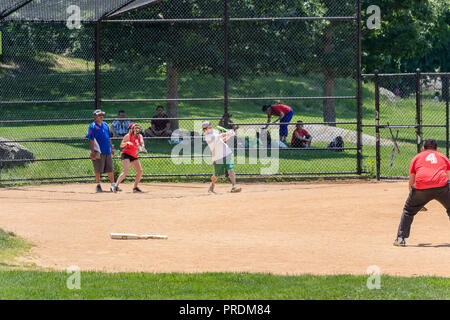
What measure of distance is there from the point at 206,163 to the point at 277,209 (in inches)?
235

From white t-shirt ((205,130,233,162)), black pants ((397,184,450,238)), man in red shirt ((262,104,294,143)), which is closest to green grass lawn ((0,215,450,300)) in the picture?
black pants ((397,184,450,238))

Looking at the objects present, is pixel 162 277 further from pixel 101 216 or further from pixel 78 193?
pixel 78 193

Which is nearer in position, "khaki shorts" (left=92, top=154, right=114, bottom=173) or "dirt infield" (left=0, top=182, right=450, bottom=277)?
"dirt infield" (left=0, top=182, right=450, bottom=277)

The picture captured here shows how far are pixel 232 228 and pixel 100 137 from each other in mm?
5001

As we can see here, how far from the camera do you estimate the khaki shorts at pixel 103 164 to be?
16.7m

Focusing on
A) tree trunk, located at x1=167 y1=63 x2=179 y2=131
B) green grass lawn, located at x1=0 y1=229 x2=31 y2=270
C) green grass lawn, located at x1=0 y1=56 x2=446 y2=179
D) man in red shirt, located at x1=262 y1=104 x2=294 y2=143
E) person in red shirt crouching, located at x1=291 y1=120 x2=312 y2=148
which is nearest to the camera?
green grass lawn, located at x1=0 y1=229 x2=31 y2=270

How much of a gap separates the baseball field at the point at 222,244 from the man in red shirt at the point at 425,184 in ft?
1.33

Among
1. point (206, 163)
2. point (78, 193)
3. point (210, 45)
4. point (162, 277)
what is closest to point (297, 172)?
point (206, 163)

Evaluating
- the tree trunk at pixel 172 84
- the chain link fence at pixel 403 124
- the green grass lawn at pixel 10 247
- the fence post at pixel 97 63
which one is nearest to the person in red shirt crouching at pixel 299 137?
the chain link fence at pixel 403 124

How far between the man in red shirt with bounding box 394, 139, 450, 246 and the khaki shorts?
739 centimetres

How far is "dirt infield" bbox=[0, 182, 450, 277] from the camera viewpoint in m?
10.2

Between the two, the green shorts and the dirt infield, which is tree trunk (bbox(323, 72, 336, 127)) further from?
the green shorts

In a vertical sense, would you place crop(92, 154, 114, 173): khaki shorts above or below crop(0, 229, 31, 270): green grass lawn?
above

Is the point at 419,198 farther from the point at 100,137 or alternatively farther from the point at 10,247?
the point at 100,137
